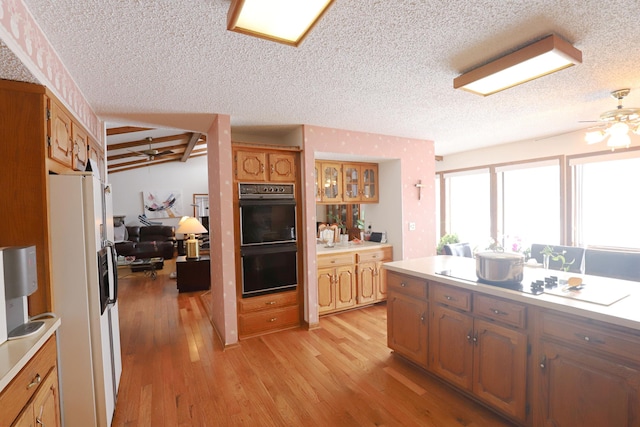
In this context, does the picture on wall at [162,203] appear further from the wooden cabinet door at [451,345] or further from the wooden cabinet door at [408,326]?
the wooden cabinet door at [451,345]

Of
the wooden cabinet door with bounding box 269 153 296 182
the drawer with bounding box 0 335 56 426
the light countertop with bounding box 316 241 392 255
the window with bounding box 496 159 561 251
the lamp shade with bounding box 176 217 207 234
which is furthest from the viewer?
the lamp shade with bounding box 176 217 207 234

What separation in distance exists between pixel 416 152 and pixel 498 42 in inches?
103

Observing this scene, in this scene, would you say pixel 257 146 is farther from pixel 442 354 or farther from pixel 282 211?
pixel 442 354

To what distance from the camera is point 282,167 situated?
3.41 m

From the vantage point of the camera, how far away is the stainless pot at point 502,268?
193 centimetres

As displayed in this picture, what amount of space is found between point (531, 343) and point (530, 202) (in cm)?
369

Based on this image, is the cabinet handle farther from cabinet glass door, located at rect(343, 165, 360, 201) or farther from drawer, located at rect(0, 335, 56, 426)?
cabinet glass door, located at rect(343, 165, 360, 201)

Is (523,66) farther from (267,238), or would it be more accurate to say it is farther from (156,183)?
(156,183)

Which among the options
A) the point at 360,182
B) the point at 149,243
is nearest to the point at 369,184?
the point at 360,182

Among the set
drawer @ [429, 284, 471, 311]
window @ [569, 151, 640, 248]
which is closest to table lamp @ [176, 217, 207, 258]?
drawer @ [429, 284, 471, 311]

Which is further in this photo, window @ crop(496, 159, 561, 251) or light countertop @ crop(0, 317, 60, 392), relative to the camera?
window @ crop(496, 159, 561, 251)

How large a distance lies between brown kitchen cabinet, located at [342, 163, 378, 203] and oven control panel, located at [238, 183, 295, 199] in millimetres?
1050

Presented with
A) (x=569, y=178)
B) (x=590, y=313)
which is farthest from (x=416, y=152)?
(x=590, y=313)

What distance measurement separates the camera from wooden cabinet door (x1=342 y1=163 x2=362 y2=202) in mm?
4211
